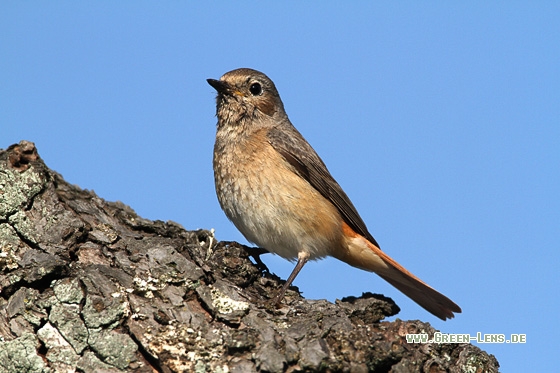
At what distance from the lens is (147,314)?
15.1 ft

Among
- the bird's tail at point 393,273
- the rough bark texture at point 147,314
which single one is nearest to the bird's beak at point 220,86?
the bird's tail at point 393,273

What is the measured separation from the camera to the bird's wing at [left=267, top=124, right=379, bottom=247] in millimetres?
7375

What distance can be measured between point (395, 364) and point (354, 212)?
11.0 feet

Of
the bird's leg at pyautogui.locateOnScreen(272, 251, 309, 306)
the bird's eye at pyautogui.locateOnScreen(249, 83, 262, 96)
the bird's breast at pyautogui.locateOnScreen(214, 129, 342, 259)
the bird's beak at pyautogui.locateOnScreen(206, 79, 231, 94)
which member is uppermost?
the bird's eye at pyautogui.locateOnScreen(249, 83, 262, 96)

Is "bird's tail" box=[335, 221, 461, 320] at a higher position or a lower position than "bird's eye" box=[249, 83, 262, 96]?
lower

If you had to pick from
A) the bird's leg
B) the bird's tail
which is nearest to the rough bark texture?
the bird's leg

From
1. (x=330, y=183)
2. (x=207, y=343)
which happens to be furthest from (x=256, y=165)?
(x=207, y=343)

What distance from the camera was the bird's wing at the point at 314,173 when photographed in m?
7.38

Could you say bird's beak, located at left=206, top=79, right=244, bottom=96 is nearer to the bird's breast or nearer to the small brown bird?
the small brown bird

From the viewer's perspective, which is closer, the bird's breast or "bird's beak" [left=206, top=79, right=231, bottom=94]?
the bird's breast

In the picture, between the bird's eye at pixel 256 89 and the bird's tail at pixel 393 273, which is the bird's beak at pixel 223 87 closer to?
the bird's eye at pixel 256 89

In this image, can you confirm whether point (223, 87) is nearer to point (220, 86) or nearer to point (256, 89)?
point (220, 86)

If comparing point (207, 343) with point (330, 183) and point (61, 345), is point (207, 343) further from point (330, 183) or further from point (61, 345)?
point (330, 183)

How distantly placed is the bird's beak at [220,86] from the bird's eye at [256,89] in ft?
1.09
